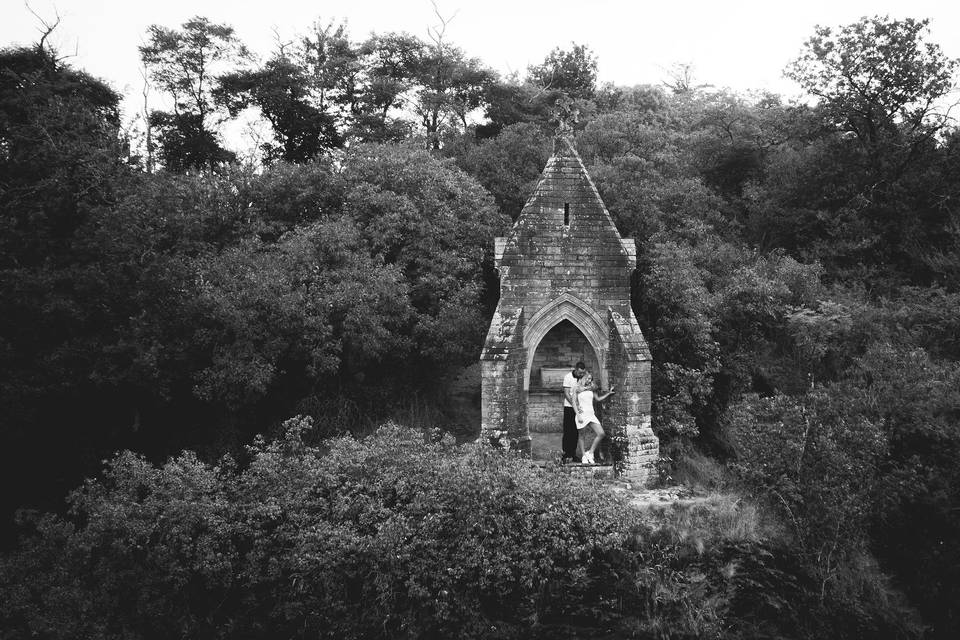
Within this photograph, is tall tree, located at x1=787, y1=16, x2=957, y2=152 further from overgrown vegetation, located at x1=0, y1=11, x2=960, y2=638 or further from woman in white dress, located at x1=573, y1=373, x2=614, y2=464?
woman in white dress, located at x1=573, y1=373, x2=614, y2=464

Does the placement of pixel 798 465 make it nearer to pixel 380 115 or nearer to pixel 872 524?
pixel 872 524

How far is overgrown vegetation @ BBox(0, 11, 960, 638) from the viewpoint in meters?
9.47

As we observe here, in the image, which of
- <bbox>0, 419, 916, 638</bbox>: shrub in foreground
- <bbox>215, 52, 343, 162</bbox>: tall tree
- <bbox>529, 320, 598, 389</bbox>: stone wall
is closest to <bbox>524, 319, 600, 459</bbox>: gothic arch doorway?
<bbox>529, 320, 598, 389</bbox>: stone wall

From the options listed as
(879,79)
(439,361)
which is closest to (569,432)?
(439,361)

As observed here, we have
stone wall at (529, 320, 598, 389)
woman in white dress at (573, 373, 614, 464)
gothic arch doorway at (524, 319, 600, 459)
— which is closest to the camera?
woman in white dress at (573, 373, 614, 464)

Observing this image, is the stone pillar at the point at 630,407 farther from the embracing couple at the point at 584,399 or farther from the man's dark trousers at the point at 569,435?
the man's dark trousers at the point at 569,435

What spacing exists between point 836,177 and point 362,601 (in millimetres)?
17487

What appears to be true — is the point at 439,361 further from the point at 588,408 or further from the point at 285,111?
the point at 285,111

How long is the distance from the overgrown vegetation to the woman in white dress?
2368 mm

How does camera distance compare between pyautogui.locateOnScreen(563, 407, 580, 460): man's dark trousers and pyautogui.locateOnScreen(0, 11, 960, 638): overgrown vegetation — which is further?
pyautogui.locateOnScreen(563, 407, 580, 460): man's dark trousers

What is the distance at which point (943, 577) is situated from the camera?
10.1m

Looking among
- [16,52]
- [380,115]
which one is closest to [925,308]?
[380,115]

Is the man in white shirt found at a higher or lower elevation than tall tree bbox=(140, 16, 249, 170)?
lower

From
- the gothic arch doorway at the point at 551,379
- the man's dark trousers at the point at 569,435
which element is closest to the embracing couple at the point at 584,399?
the man's dark trousers at the point at 569,435
